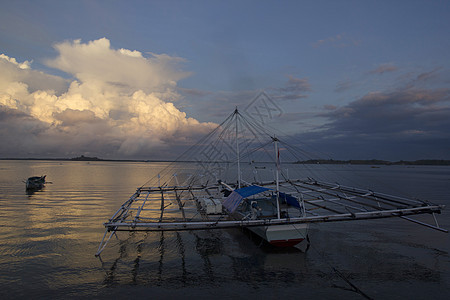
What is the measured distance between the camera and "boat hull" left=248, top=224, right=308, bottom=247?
15133mm

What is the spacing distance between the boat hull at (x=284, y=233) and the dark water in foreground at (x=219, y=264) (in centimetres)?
73

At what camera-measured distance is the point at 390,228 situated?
21297 millimetres

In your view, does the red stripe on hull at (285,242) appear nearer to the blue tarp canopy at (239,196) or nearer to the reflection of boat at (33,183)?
the blue tarp canopy at (239,196)

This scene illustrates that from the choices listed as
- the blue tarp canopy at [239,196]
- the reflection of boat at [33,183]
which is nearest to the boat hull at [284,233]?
the blue tarp canopy at [239,196]

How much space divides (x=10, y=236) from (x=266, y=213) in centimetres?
1793

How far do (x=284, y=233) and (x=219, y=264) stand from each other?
4.26 m

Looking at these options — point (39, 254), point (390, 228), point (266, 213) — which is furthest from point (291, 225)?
point (39, 254)

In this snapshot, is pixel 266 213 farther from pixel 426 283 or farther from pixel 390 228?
pixel 390 228

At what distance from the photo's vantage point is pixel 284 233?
1530 centimetres

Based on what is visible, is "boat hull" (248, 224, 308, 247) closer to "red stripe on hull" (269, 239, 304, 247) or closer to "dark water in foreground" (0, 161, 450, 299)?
"red stripe on hull" (269, 239, 304, 247)

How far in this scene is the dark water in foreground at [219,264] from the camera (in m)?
11.1

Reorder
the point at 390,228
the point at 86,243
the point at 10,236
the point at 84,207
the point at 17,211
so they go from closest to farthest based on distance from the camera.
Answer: the point at 86,243 < the point at 10,236 < the point at 390,228 < the point at 17,211 < the point at 84,207

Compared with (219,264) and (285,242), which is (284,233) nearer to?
(285,242)

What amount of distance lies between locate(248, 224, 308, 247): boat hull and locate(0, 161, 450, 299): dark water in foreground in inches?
28.9
